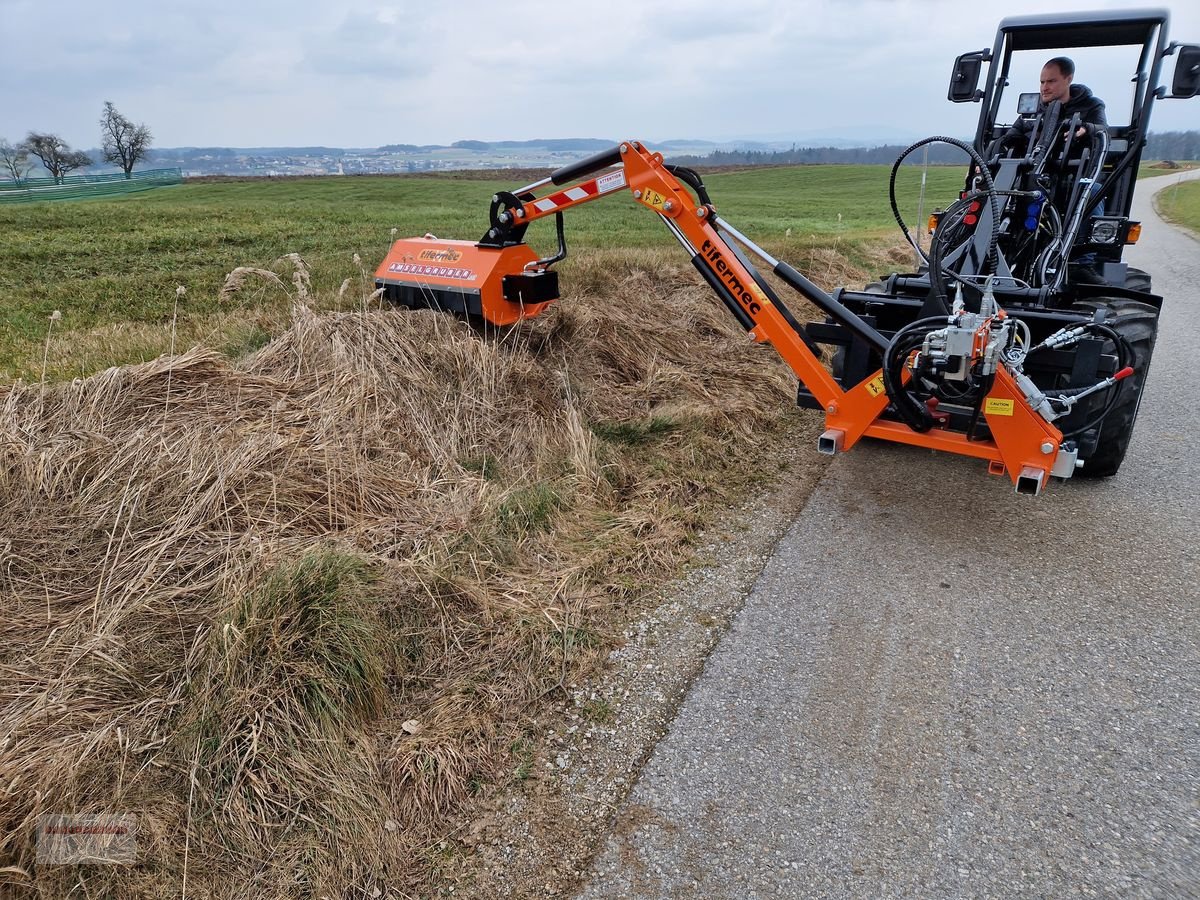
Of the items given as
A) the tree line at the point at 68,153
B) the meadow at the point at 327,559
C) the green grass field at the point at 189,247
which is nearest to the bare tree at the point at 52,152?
the tree line at the point at 68,153

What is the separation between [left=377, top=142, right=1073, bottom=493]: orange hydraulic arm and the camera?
377cm

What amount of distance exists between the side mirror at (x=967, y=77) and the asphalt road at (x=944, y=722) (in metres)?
3.53

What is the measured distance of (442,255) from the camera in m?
5.70

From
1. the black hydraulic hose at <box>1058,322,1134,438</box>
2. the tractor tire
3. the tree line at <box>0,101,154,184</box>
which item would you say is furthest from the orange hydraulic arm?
the tree line at <box>0,101,154,184</box>

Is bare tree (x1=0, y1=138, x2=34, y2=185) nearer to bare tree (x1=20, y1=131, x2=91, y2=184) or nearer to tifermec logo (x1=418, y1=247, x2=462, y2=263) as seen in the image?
bare tree (x1=20, y1=131, x2=91, y2=184)

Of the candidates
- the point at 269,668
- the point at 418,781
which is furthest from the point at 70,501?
the point at 418,781

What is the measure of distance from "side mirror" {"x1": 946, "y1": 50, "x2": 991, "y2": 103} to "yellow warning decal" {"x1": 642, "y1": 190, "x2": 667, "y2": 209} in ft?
Result: 10.0

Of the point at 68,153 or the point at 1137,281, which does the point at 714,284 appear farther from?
the point at 68,153

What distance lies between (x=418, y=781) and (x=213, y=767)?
25.8 inches

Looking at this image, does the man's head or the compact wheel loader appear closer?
the compact wheel loader

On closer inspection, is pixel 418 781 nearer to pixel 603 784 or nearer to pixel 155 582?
pixel 603 784

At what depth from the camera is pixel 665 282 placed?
340 inches

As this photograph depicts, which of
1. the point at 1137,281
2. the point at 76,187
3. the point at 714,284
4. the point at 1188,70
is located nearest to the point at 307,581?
the point at 714,284

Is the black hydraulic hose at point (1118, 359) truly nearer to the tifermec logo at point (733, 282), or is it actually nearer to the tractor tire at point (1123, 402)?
the tractor tire at point (1123, 402)
